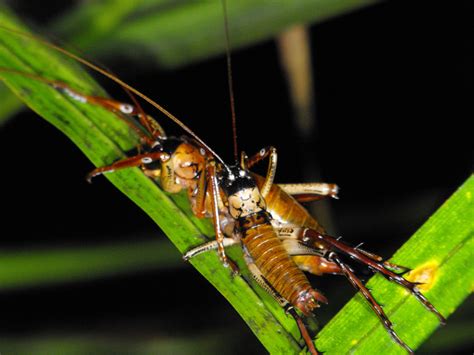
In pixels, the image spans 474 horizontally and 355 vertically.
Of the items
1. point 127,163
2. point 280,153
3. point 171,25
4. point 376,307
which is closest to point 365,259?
point 376,307

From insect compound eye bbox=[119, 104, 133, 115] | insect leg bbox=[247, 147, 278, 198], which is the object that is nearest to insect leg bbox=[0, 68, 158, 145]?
insect compound eye bbox=[119, 104, 133, 115]

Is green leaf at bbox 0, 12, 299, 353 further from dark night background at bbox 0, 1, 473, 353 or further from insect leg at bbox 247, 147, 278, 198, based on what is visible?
dark night background at bbox 0, 1, 473, 353

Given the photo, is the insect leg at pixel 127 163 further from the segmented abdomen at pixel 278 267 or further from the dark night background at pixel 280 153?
the dark night background at pixel 280 153

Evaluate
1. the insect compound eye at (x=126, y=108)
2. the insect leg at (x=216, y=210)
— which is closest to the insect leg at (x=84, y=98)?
the insect compound eye at (x=126, y=108)

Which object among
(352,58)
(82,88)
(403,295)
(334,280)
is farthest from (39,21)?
(403,295)

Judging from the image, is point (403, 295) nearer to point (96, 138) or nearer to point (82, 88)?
point (96, 138)

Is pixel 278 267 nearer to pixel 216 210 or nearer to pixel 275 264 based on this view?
pixel 275 264
